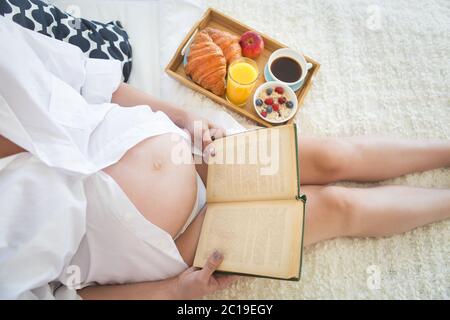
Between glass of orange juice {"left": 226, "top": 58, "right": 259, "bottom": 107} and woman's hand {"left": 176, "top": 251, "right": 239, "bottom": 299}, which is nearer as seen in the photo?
woman's hand {"left": 176, "top": 251, "right": 239, "bottom": 299}

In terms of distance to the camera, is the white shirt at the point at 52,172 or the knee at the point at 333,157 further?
the knee at the point at 333,157

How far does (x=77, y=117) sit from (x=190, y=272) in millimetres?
380

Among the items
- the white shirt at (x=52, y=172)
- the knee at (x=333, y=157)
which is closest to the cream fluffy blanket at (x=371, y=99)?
the knee at (x=333, y=157)

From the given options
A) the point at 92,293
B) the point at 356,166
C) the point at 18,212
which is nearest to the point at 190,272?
the point at 92,293

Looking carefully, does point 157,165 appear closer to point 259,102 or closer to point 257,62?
point 259,102

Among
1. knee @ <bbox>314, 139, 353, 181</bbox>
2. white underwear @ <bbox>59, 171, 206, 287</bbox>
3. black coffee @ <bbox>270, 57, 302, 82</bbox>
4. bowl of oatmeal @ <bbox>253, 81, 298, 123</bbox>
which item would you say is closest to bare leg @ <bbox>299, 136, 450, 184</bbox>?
knee @ <bbox>314, 139, 353, 181</bbox>

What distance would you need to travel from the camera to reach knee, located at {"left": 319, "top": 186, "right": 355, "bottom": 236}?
78 cm

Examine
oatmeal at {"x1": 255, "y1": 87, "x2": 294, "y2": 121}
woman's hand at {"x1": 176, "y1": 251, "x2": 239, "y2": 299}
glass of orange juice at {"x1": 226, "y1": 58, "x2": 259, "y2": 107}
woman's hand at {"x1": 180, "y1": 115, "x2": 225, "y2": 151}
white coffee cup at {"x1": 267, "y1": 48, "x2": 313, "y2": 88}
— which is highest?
white coffee cup at {"x1": 267, "y1": 48, "x2": 313, "y2": 88}

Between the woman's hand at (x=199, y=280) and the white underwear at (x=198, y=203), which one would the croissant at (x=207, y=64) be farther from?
the woman's hand at (x=199, y=280)

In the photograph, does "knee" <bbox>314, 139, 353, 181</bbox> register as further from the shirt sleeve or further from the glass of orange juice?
the shirt sleeve

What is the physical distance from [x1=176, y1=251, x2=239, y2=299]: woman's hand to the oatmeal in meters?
0.48

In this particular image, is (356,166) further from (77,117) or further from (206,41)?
(77,117)

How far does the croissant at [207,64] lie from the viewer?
39.4 inches

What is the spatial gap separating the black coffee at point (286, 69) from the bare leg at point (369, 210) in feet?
1.24
